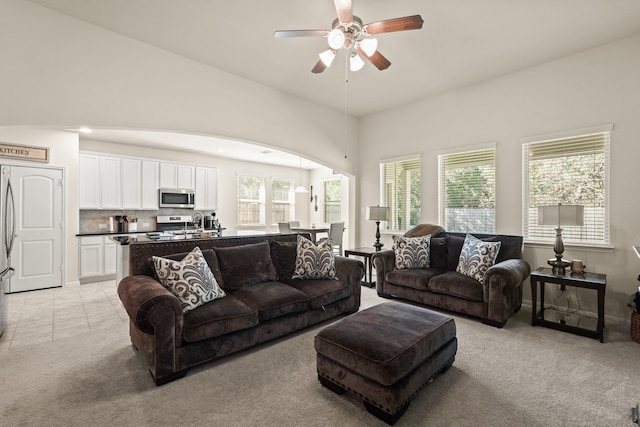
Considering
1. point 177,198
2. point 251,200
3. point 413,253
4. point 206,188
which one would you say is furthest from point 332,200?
point 413,253

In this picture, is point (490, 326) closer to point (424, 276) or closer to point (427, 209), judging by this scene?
point (424, 276)

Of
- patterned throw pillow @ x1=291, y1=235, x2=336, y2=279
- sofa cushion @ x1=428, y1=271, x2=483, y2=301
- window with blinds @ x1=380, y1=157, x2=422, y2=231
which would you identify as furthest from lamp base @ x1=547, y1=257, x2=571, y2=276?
patterned throw pillow @ x1=291, y1=235, x2=336, y2=279

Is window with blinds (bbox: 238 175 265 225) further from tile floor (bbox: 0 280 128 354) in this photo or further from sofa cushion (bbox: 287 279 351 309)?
sofa cushion (bbox: 287 279 351 309)

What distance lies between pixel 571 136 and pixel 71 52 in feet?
18.3

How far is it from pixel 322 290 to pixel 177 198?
4.86m

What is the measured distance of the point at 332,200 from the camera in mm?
8945

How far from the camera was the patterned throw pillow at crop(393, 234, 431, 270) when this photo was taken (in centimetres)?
404

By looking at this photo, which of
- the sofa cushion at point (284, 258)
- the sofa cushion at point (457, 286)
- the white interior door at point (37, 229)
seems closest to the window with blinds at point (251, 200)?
the white interior door at point (37, 229)

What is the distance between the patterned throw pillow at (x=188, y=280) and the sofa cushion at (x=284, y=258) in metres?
0.90

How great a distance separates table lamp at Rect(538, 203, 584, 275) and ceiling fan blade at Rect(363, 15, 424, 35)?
2.38m

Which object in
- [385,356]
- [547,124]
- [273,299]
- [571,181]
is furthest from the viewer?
[547,124]

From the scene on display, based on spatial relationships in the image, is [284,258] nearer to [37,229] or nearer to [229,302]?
[229,302]

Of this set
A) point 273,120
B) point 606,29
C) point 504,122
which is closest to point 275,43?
point 273,120

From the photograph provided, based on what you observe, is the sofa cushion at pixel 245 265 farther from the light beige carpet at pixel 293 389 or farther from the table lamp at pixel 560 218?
the table lamp at pixel 560 218
